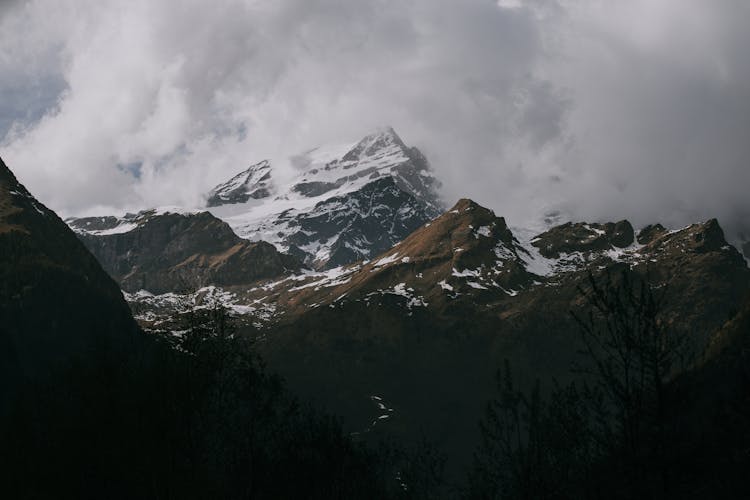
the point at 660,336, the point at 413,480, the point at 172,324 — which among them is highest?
the point at 172,324

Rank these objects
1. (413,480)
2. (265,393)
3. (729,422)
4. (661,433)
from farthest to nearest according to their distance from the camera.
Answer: (413,480)
(265,393)
(729,422)
(661,433)

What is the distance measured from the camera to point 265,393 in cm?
8175

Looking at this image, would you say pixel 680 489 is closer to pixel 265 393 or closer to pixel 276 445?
pixel 265 393

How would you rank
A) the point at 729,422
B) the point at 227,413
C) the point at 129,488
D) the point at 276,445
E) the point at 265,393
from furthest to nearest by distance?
1. the point at 276,445
2. the point at 265,393
3. the point at 227,413
4. the point at 129,488
5. the point at 729,422

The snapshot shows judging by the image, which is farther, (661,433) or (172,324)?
(172,324)

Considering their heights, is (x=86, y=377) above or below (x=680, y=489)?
above

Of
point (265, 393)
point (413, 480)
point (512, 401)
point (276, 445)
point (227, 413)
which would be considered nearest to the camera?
point (512, 401)

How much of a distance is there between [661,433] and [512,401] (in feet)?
62.9

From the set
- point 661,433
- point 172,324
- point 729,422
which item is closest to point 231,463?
point 172,324

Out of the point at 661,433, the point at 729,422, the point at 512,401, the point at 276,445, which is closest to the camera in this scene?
the point at 661,433

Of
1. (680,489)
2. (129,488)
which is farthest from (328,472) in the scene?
(680,489)

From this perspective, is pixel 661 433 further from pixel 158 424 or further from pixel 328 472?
pixel 328 472

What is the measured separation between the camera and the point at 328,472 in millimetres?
83750

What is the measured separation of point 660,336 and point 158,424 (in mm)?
37121
